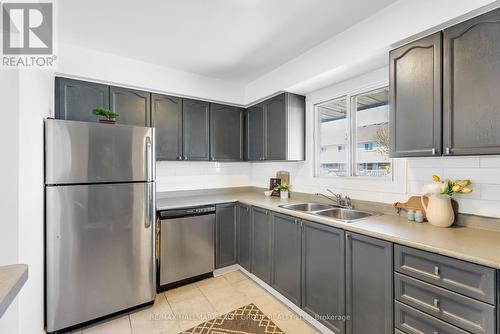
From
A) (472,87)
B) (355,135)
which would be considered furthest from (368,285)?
(355,135)

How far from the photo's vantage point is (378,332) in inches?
59.0

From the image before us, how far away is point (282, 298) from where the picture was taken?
232 cm

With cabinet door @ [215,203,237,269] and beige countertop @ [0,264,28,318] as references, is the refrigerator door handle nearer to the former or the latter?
cabinet door @ [215,203,237,269]

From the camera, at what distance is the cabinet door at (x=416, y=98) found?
1.52m

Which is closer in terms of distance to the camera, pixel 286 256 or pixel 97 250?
pixel 97 250

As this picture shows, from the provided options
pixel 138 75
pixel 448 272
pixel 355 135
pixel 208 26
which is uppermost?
pixel 208 26

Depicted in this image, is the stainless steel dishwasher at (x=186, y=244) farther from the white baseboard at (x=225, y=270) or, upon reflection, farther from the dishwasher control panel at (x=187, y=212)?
the white baseboard at (x=225, y=270)

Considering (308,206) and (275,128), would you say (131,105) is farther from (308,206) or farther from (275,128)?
(308,206)

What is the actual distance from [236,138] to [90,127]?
1.86 metres

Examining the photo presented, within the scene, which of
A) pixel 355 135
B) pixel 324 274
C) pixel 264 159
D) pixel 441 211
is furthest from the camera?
pixel 264 159

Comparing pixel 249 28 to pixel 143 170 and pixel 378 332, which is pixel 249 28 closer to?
pixel 143 170

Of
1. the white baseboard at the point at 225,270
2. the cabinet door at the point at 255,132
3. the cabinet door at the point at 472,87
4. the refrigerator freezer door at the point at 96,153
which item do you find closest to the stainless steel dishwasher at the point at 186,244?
the white baseboard at the point at 225,270

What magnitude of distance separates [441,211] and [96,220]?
2.62 meters

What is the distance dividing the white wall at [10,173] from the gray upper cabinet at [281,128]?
88.2 inches
